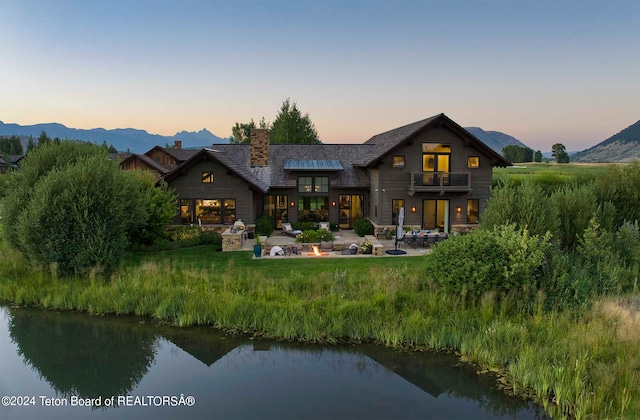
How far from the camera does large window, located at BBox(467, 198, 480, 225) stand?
22.6 m

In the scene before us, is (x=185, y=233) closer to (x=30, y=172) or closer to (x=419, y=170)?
(x=30, y=172)

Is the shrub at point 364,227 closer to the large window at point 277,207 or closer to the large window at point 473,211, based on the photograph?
the large window at point 277,207

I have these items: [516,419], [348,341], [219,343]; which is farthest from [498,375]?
[219,343]

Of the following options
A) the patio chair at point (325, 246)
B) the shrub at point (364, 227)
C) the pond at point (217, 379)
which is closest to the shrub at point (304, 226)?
the shrub at point (364, 227)

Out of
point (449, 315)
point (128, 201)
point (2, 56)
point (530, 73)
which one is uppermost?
point (530, 73)

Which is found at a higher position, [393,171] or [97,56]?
[97,56]

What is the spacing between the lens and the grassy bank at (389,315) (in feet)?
23.4

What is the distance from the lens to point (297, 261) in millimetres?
15297

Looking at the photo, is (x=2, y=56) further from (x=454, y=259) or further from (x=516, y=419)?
(x=516, y=419)

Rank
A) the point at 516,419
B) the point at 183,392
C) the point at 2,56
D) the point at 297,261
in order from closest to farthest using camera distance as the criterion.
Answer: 1. the point at 516,419
2. the point at 183,392
3. the point at 297,261
4. the point at 2,56

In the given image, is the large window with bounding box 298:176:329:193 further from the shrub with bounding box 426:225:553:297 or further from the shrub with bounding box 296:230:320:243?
the shrub with bounding box 426:225:553:297

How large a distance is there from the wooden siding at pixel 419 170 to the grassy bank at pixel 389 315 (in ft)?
27.5

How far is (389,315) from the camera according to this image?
32.7 feet

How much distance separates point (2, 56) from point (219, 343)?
16.6 metres
